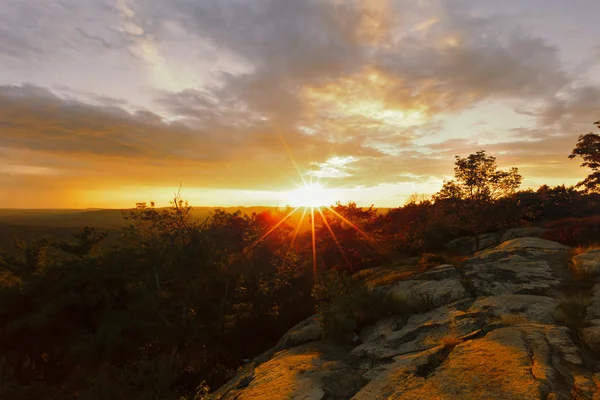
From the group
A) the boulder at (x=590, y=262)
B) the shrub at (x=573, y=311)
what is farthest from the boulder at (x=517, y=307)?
the boulder at (x=590, y=262)

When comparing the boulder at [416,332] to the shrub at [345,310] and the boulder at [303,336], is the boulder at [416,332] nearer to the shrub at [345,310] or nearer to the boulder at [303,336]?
the shrub at [345,310]

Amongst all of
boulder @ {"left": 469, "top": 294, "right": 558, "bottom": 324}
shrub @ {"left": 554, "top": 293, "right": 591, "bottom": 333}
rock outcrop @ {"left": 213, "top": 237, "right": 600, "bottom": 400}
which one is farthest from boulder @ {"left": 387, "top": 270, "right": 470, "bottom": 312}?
shrub @ {"left": 554, "top": 293, "right": 591, "bottom": 333}

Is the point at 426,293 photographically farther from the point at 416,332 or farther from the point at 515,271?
the point at 515,271

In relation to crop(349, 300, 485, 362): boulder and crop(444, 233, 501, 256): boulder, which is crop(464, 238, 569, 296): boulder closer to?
crop(349, 300, 485, 362): boulder

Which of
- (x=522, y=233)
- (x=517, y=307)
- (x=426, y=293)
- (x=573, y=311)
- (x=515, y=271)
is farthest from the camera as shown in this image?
(x=522, y=233)

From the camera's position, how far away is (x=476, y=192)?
28.3 meters

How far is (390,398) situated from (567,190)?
45.4 meters

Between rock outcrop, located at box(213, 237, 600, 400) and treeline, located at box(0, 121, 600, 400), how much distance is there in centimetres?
670

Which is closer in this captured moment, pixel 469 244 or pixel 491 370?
pixel 491 370

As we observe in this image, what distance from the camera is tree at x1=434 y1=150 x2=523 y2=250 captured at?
27281 millimetres

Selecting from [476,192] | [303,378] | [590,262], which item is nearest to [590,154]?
[476,192]

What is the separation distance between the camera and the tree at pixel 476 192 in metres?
27.3

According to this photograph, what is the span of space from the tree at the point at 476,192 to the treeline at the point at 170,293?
95 mm

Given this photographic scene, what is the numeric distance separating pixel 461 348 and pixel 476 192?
24967mm
